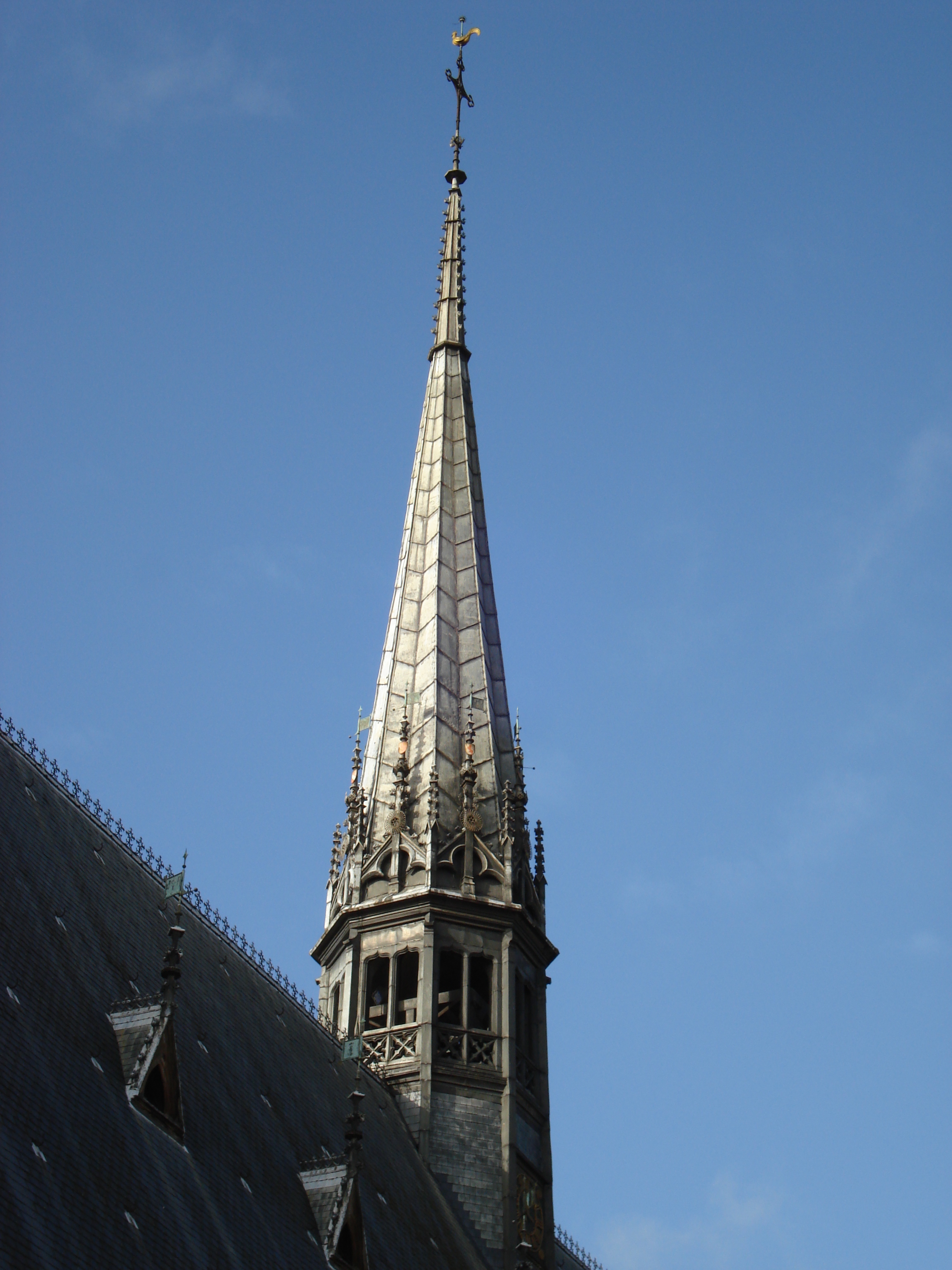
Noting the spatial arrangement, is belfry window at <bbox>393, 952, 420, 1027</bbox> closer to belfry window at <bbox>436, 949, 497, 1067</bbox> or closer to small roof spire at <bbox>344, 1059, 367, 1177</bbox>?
belfry window at <bbox>436, 949, 497, 1067</bbox>

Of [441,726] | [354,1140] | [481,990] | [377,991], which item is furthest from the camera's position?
[441,726]

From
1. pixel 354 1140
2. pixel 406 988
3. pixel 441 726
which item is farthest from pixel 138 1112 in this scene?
pixel 441 726

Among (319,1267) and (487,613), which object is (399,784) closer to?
(487,613)

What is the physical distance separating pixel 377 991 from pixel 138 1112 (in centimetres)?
1568

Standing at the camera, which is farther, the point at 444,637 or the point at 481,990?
the point at 444,637

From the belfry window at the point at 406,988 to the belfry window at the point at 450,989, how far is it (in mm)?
594

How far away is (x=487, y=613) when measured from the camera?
5431cm

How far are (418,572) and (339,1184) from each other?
2344 cm

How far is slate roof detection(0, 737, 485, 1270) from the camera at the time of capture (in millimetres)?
26938

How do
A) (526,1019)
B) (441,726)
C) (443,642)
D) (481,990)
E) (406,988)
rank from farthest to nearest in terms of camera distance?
(443,642)
(441,726)
(526,1019)
(481,990)
(406,988)

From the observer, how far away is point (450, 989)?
1788 inches

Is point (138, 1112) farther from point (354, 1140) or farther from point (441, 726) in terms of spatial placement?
point (441, 726)

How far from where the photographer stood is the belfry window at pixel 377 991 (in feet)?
147

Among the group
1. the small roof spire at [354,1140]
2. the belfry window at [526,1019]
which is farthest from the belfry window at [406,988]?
the small roof spire at [354,1140]
